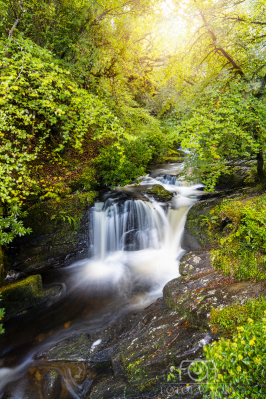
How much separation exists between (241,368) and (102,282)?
5.20 meters

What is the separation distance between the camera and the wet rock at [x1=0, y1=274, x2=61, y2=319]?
15.6ft

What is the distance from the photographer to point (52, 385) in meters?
3.30

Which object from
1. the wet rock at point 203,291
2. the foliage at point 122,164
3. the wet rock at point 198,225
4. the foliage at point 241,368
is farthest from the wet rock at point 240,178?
the foliage at point 241,368

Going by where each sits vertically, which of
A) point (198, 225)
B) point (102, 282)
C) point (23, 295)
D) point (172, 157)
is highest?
point (172, 157)

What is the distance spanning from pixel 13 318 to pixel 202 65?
380 inches

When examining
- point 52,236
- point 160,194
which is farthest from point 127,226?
point 52,236

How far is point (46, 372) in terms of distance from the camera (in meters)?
3.55

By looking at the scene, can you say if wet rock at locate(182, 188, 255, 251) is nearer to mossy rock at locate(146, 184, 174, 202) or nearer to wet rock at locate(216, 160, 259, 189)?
wet rock at locate(216, 160, 259, 189)

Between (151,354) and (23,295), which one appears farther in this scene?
(23,295)

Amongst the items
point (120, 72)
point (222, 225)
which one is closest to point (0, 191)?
point (222, 225)

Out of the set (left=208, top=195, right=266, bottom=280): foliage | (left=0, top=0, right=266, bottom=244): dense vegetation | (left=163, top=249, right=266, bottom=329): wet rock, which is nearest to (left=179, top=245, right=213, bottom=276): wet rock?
(left=163, top=249, right=266, bottom=329): wet rock

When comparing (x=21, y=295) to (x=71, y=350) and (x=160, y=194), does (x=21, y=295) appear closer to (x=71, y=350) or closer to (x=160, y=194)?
(x=71, y=350)

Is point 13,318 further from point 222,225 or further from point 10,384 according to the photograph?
point 222,225

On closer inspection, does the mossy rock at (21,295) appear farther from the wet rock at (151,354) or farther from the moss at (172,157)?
the moss at (172,157)
